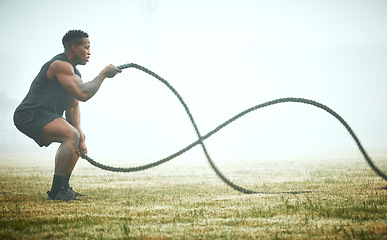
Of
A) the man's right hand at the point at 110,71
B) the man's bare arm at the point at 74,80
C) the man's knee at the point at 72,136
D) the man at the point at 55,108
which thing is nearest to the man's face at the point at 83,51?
the man at the point at 55,108

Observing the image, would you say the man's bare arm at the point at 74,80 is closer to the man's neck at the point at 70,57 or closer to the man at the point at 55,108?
the man at the point at 55,108

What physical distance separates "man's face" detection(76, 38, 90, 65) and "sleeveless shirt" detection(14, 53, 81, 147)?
9.2 inches

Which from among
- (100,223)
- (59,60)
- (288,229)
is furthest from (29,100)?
(288,229)

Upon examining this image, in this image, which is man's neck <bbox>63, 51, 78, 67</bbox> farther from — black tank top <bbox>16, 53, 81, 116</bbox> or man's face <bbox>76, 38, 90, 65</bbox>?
black tank top <bbox>16, 53, 81, 116</bbox>

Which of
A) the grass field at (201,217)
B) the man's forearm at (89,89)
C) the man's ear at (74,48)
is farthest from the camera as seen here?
the man's ear at (74,48)

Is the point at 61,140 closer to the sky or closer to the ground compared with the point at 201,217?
closer to the sky

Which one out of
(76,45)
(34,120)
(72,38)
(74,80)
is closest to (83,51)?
(76,45)

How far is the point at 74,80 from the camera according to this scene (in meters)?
4.98

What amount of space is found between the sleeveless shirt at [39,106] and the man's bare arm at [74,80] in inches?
5.3

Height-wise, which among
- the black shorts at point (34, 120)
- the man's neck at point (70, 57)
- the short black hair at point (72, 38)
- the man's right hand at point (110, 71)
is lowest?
the black shorts at point (34, 120)

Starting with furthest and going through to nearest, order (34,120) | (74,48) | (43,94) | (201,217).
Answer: (74,48) < (43,94) < (34,120) < (201,217)

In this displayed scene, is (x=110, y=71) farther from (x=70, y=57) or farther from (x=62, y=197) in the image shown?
(x=62, y=197)

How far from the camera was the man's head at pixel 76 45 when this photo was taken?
17.7 ft

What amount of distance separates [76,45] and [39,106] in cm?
103
